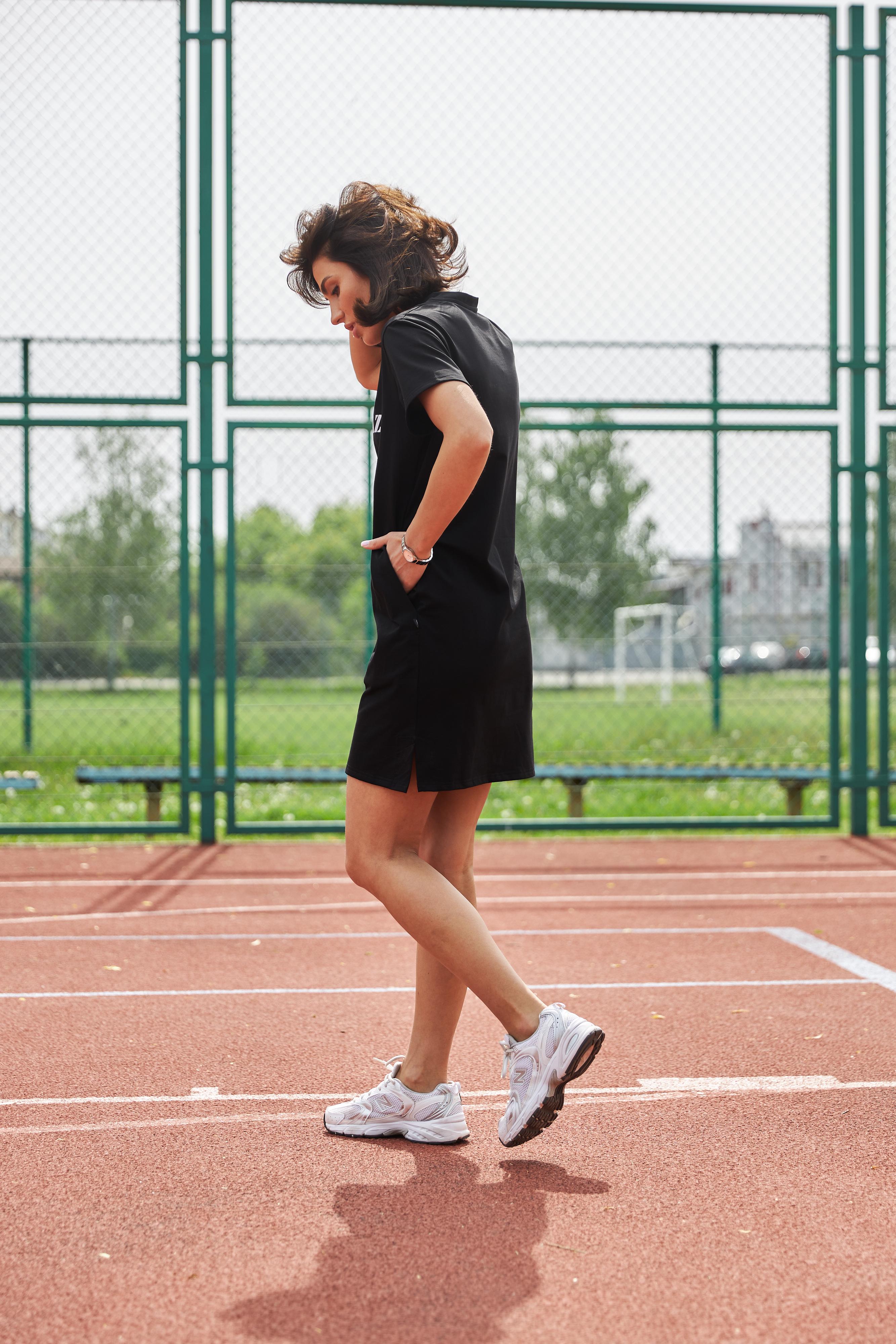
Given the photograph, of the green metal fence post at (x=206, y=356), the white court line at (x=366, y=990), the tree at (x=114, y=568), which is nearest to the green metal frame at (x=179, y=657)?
the green metal fence post at (x=206, y=356)

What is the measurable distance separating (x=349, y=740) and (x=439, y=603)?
18.1 feet

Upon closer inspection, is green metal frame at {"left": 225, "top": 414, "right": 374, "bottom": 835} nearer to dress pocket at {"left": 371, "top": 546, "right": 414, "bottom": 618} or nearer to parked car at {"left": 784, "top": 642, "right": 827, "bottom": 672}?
parked car at {"left": 784, "top": 642, "right": 827, "bottom": 672}

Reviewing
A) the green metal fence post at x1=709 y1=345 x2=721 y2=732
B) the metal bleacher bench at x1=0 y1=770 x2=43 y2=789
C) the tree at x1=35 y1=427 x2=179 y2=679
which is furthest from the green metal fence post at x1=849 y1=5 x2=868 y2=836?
the metal bleacher bench at x1=0 y1=770 x2=43 y2=789

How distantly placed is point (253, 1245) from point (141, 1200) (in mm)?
311

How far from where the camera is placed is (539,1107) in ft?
8.16

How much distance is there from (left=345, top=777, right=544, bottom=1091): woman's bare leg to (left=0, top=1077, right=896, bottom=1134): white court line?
506mm

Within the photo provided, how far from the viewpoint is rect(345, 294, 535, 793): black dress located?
2484mm

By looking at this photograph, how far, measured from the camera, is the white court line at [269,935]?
477cm

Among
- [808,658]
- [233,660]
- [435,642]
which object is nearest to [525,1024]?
[435,642]

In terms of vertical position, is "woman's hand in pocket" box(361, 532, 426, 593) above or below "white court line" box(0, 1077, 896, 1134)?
above

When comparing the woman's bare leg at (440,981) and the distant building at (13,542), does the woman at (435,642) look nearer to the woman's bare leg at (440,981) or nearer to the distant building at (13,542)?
the woman's bare leg at (440,981)

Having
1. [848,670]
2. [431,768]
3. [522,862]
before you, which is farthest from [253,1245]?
[848,670]

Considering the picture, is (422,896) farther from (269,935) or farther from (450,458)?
(269,935)

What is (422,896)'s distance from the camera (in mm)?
2543
